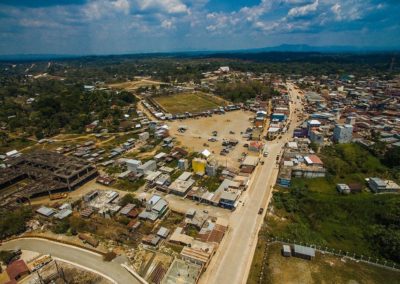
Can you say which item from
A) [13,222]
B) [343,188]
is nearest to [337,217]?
[343,188]

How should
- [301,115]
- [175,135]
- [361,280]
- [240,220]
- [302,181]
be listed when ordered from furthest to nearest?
[301,115]
[175,135]
[302,181]
[240,220]
[361,280]

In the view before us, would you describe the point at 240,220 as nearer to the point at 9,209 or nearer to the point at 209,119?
the point at 9,209

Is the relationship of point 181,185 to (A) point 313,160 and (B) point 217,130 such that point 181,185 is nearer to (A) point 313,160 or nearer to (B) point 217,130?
(A) point 313,160

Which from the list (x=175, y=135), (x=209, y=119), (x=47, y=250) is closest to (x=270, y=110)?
(x=209, y=119)

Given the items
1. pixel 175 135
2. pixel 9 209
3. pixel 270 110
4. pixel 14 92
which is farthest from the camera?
pixel 14 92

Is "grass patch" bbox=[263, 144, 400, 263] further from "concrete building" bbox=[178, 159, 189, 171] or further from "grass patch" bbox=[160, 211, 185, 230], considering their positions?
"concrete building" bbox=[178, 159, 189, 171]
